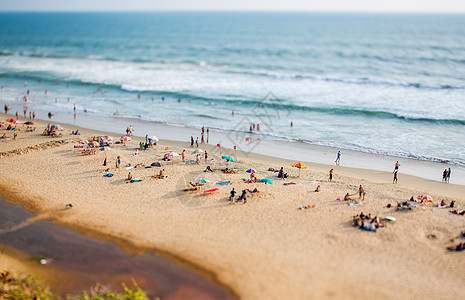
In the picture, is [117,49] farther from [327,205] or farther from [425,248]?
[425,248]

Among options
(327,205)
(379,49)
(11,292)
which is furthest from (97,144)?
(379,49)

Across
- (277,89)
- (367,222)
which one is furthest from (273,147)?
(277,89)

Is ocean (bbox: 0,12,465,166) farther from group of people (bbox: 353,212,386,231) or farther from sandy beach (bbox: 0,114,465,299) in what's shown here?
group of people (bbox: 353,212,386,231)

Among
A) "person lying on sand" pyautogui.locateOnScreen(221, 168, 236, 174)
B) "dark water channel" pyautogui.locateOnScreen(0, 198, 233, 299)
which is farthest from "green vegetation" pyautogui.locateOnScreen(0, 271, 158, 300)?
"person lying on sand" pyautogui.locateOnScreen(221, 168, 236, 174)

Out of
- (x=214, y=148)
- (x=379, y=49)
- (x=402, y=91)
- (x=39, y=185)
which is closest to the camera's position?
(x=39, y=185)

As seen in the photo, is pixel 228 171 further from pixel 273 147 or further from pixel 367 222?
pixel 367 222

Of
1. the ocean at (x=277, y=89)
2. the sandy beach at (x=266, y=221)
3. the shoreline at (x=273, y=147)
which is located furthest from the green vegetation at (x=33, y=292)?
the ocean at (x=277, y=89)
